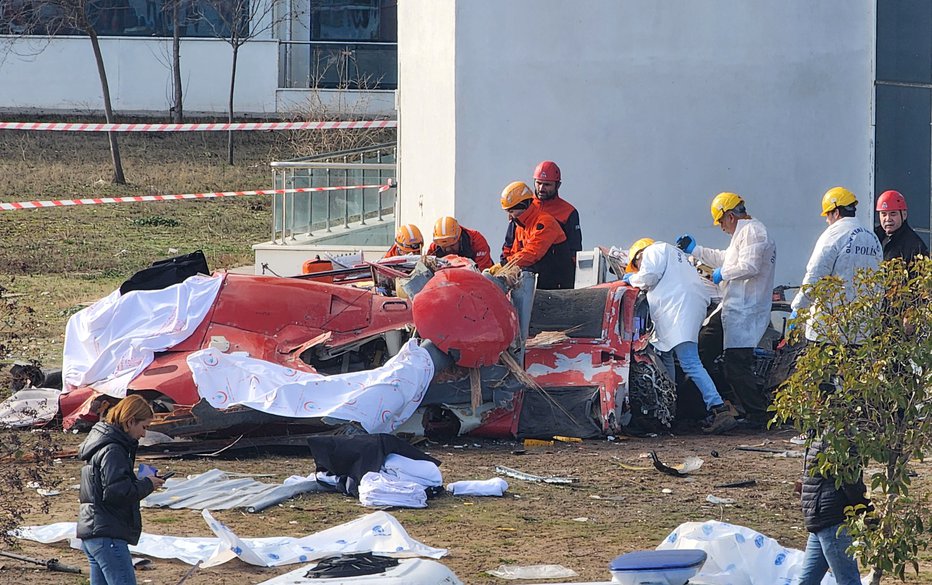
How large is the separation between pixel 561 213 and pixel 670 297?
1539 millimetres

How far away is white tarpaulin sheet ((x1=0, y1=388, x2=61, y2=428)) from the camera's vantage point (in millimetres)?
10453

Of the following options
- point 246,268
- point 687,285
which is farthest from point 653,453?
point 246,268

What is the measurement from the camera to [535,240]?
11781 millimetres

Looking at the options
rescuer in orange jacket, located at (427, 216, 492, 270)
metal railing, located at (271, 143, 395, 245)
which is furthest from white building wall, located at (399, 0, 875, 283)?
metal railing, located at (271, 143, 395, 245)

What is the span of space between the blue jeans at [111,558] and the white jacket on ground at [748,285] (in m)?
6.29

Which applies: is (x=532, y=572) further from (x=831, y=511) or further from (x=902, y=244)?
(x=902, y=244)

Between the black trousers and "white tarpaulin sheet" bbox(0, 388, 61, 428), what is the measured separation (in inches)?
199

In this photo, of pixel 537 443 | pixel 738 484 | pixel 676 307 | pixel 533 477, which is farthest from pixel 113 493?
pixel 676 307

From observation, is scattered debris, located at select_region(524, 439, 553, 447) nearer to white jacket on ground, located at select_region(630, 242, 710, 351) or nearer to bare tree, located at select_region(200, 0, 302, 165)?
white jacket on ground, located at select_region(630, 242, 710, 351)

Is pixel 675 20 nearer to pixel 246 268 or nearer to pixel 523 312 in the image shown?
pixel 523 312

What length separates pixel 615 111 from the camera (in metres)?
14.5

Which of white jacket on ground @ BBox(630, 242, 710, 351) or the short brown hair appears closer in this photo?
the short brown hair

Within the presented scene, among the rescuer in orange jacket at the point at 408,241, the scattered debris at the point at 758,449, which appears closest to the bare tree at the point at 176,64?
the rescuer in orange jacket at the point at 408,241

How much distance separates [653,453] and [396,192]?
8.11 metres
